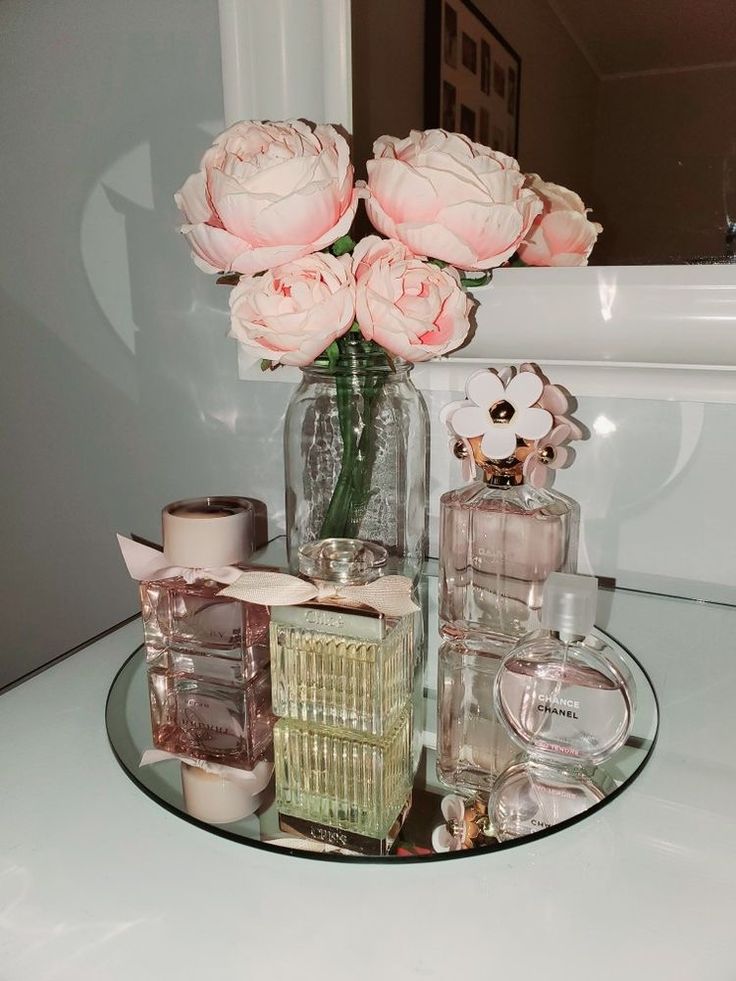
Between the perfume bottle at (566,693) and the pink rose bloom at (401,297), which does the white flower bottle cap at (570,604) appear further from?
the pink rose bloom at (401,297)

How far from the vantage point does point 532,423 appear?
569 millimetres

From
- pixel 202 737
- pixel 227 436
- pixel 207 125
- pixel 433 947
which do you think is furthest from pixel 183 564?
pixel 207 125

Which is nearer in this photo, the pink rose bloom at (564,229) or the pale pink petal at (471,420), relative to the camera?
the pale pink petal at (471,420)

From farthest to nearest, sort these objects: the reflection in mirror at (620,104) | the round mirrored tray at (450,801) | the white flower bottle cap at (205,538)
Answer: the reflection in mirror at (620,104) < the white flower bottle cap at (205,538) < the round mirrored tray at (450,801)

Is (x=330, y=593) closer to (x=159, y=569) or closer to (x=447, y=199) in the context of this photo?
(x=159, y=569)

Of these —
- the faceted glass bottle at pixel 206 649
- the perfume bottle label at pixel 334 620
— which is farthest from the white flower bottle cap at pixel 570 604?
the faceted glass bottle at pixel 206 649

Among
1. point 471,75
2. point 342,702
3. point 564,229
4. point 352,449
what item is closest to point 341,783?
point 342,702

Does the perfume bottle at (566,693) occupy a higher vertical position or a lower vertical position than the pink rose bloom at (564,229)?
lower

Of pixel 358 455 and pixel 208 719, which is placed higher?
pixel 358 455

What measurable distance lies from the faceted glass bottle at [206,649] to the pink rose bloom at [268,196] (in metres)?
0.18

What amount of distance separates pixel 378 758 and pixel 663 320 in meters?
0.45

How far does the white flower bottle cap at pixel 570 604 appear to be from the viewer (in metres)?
0.50

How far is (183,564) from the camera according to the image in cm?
57

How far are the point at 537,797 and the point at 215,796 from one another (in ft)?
0.67
